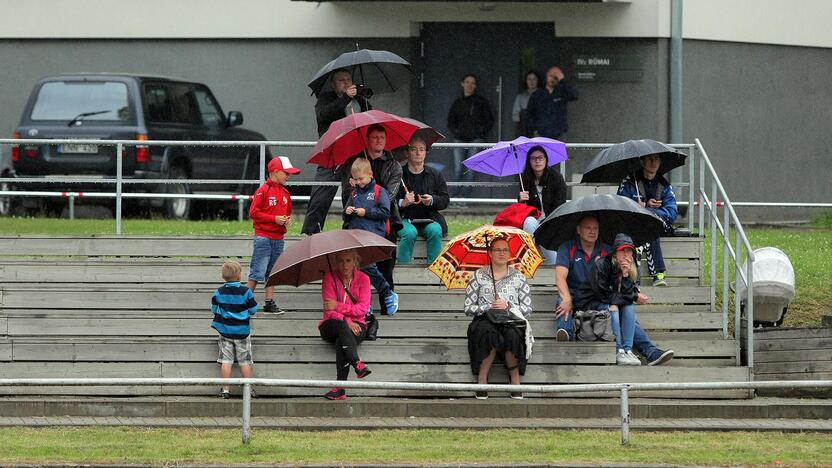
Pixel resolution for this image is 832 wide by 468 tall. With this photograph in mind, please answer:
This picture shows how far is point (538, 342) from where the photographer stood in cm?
1412

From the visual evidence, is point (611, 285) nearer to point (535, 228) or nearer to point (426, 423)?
point (535, 228)

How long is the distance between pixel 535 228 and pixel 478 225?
10.6ft

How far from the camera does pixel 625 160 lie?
15.8m

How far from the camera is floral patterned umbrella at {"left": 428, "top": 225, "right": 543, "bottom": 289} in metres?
14.5

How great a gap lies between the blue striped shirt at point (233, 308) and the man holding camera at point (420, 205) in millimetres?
2243

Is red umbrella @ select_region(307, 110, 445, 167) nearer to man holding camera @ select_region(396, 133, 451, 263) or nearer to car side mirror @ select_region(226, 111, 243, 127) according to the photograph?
man holding camera @ select_region(396, 133, 451, 263)

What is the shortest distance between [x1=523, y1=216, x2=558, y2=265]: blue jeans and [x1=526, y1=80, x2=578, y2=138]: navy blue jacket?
7.63 metres

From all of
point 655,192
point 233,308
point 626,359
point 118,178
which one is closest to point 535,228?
point 655,192

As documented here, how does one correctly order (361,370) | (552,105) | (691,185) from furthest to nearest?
1. (552,105)
2. (691,185)
3. (361,370)

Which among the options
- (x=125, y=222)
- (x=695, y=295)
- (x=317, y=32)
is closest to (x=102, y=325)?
(x=125, y=222)

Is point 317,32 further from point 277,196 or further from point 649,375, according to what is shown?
point 649,375

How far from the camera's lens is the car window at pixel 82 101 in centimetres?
2220

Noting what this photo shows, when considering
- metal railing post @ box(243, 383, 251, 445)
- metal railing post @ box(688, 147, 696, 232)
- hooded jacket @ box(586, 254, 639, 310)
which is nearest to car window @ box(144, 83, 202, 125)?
metal railing post @ box(688, 147, 696, 232)

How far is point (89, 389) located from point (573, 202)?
443 cm
